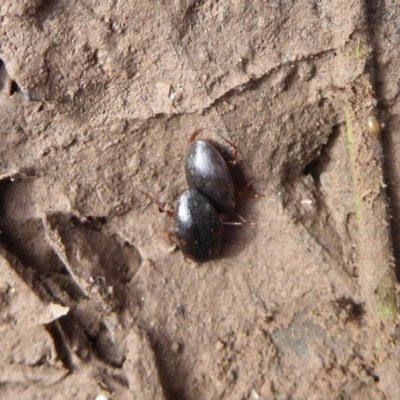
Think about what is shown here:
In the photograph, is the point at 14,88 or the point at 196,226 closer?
the point at 14,88

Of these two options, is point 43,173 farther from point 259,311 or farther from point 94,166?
point 259,311

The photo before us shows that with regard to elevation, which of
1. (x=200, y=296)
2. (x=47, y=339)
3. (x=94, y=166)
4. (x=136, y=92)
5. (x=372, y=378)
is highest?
(x=136, y=92)

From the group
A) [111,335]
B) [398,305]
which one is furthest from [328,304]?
[111,335]

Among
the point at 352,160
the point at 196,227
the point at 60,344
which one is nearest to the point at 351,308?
the point at 352,160

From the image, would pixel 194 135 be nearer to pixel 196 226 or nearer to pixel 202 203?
pixel 202 203

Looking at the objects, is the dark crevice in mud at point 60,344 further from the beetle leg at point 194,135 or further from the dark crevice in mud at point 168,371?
the beetle leg at point 194,135

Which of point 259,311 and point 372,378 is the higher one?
point 259,311

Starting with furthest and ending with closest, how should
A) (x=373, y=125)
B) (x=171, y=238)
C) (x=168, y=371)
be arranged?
1. (x=171, y=238)
2. (x=168, y=371)
3. (x=373, y=125)
